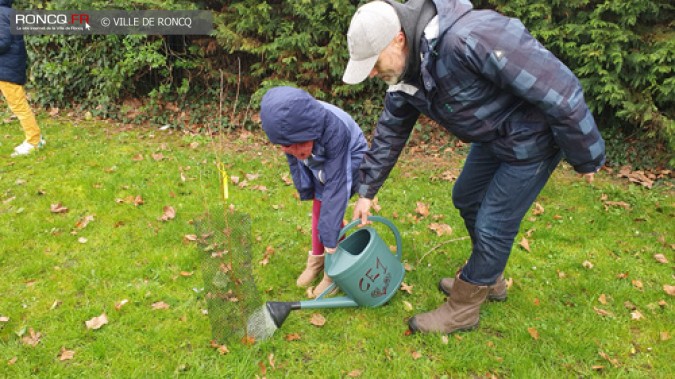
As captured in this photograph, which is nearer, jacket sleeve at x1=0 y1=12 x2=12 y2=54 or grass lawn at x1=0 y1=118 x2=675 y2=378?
grass lawn at x1=0 y1=118 x2=675 y2=378

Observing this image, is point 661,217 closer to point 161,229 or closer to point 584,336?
point 584,336

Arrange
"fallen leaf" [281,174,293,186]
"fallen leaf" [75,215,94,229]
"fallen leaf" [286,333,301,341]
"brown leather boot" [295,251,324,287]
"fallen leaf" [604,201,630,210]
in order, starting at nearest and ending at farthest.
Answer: "fallen leaf" [286,333,301,341] < "brown leather boot" [295,251,324,287] < "fallen leaf" [75,215,94,229] < "fallen leaf" [604,201,630,210] < "fallen leaf" [281,174,293,186]

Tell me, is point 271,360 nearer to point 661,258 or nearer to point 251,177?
point 251,177

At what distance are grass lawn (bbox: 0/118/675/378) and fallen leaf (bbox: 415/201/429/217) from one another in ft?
0.23

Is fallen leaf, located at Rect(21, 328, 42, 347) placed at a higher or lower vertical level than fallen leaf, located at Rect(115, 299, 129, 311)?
lower

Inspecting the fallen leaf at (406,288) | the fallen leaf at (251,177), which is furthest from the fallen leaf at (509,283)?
the fallen leaf at (251,177)

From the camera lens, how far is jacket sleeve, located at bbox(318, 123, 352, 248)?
8.80ft

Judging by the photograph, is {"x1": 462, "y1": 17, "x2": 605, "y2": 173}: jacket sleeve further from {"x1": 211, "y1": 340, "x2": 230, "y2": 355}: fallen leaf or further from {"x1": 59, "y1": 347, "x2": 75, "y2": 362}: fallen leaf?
{"x1": 59, "y1": 347, "x2": 75, "y2": 362}: fallen leaf

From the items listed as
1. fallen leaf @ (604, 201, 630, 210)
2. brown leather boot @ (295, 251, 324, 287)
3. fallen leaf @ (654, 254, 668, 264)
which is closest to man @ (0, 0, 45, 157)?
brown leather boot @ (295, 251, 324, 287)

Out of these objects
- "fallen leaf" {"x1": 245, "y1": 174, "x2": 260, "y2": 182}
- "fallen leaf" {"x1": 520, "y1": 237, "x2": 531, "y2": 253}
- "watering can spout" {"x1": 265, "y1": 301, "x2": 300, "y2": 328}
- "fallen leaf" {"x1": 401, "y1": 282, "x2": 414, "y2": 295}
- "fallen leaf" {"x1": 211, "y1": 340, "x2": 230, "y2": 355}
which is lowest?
"fallen leaf" {"x1": 245, "y1": 174, "x2": 260, "y2": 182}

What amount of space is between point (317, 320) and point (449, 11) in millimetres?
2018

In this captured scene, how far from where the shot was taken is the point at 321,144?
265cm

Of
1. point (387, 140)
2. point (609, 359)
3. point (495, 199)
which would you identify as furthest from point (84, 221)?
point (609, 359)

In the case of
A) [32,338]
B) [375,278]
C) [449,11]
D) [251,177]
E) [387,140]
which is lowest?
[251,177]
